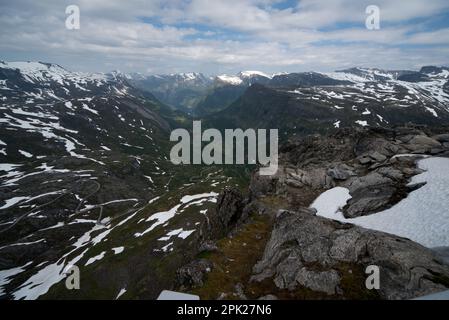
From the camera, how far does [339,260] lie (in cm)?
2397

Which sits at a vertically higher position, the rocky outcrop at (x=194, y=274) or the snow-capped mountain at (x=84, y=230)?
the rocky outcrop at (x=194, y=274)

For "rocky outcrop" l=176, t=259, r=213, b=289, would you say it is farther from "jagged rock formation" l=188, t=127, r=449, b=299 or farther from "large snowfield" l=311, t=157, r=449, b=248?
"large snowfield" l=311, t=157, r=449, b=248

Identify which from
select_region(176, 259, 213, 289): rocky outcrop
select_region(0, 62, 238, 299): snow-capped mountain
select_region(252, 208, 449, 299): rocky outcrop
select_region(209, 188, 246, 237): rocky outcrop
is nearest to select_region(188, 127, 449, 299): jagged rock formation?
select_region(252, 208, 449, 299): rocky outcrop

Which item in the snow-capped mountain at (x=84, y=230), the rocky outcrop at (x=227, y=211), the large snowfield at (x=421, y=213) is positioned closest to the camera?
the large snowfield at (x=421, y=213)

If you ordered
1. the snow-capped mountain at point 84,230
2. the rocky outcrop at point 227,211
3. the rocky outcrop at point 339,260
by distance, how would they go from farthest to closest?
the snow-capped mountain at point 84,230 → the rocky outcrop at point 227,211 → the rocky outcrop at point 339,260

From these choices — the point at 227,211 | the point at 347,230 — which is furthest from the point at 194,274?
the point at 227,211

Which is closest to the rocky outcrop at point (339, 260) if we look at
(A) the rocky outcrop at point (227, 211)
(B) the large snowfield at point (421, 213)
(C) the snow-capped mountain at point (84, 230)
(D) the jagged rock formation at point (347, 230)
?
(D) the jagged rock formation at point (347, 230)

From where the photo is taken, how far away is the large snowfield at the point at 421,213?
25188 mm

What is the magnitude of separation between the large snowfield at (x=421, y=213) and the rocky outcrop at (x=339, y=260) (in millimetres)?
3288

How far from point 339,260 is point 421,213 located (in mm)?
10880

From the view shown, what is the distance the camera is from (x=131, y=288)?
7019 cm

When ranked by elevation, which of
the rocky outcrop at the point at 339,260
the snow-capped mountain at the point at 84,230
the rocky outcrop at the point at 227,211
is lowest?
the snow-capped mountain at the point at 84,230

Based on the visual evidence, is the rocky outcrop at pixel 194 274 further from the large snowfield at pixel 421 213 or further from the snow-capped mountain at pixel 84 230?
the snow-capped mountain at pixel 84 230
